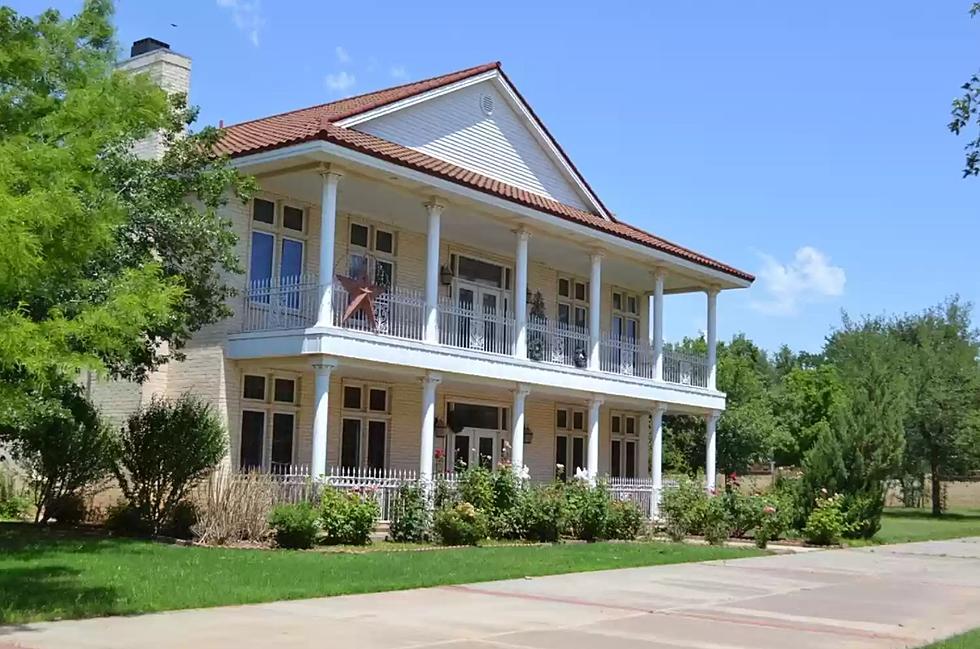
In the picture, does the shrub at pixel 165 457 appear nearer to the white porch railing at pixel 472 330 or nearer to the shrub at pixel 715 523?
the white porch railing at pixel 472 330

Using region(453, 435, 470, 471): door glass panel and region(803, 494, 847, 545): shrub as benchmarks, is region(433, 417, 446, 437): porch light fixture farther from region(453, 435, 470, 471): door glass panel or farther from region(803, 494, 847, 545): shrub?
region(803, 494, 847, 545): shrub

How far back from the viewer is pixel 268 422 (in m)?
22.1

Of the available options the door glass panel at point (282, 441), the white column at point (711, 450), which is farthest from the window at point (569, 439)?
the door glass panel at point (282, 441)

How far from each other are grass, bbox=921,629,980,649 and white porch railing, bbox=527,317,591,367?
49.2ft

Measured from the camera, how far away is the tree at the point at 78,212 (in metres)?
9.60

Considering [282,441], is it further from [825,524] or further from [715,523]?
[825,524]

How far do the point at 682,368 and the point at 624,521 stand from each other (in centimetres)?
828

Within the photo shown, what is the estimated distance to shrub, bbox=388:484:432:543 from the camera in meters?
19.8

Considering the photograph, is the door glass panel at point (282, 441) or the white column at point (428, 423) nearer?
the white column at point (428, 423)

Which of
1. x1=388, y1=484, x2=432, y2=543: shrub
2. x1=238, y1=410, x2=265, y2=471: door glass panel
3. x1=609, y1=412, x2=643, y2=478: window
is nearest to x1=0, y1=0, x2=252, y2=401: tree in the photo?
x1=238, y1=410, x2=265, y2=471: door glass panel

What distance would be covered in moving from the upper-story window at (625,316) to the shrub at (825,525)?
27.0 feet

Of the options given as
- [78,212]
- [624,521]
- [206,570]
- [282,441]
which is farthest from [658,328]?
[78,212]

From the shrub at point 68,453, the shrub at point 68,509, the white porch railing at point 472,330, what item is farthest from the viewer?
the white porch railing at point 472,330

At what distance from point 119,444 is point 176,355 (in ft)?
6.76
